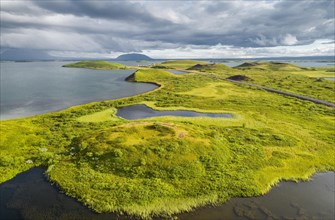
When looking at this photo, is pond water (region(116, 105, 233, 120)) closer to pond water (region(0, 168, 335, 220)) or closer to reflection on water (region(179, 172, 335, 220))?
pond water (region(0, 168, 335, 220))

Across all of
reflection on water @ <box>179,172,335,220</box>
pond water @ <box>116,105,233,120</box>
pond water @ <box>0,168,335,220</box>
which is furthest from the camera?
pond water @ <box>116,105,233,120</box>

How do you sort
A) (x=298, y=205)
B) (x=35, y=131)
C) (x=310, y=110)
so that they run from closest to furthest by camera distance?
→ (x=298, y=205), (x=35, y=131), (x=310, y=110)

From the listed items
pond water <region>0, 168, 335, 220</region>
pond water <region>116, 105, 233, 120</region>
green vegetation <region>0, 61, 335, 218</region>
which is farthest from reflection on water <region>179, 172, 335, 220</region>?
pond water <region>116, 105, 233, 120</region>

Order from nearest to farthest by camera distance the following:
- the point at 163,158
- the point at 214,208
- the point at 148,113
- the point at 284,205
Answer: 1. the point at 214,208
2. the point at 284,205
3. the point at 163,158
4. the point at 148,113

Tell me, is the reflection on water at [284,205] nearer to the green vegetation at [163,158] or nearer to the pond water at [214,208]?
the pond water at [214,208]

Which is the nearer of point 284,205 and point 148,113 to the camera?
point 284,205

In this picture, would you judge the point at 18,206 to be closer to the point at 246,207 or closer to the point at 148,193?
the point at 148,193

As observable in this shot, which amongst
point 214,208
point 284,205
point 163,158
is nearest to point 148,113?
point 163,158

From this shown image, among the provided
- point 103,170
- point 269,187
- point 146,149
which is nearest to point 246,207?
point 269,187

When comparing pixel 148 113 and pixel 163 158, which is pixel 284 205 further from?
pixel 148 113
